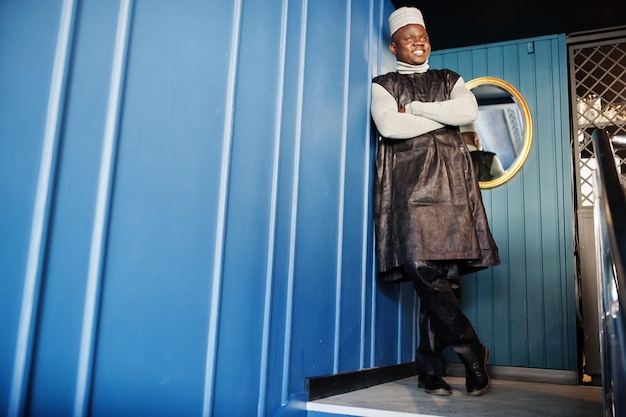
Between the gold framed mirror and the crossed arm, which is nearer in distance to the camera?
the crossed arm

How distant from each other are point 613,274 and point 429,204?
126 cm

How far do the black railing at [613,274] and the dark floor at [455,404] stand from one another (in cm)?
55

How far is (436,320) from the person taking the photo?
230 centimetres

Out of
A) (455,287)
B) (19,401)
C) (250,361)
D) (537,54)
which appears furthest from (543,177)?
(19,401)

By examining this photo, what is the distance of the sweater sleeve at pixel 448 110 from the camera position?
8.04 feet

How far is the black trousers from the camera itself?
2250mm

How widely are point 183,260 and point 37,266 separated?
41 centimetres

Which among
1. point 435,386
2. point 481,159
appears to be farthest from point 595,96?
point 435,386

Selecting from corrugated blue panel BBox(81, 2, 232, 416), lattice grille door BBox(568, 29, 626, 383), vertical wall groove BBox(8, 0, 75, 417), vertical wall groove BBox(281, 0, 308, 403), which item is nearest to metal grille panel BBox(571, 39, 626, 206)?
lattice grille door BBox(568, 29, 626, 383)

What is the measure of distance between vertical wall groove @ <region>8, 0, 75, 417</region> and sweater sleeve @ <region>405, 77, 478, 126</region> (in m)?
1.69

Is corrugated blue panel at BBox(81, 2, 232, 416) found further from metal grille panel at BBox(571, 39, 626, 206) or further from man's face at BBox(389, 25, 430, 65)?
metal grille panel at BBox(571, 39, 626, 206)

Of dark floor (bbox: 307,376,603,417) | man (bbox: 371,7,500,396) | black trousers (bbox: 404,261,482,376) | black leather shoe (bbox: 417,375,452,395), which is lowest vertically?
dark floor (bbox: 307,376,603,417)

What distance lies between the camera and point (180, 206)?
1354mm

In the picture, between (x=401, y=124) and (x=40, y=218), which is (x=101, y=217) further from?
(x=401, y=124)
